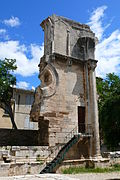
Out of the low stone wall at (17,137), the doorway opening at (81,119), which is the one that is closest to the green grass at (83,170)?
the doorway opening at (81,119)

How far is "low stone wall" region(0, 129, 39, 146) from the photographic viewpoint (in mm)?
14469

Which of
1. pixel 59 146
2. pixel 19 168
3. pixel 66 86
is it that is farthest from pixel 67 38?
pixel 19 168

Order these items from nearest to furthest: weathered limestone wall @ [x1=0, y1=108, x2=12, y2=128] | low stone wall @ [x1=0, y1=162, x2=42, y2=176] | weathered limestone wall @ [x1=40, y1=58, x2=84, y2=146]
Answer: low stone wall @ [x1=0, y1=162, x2=42, y2=176], weathered limestone wall @ [x1=40, y1=58, x2=84, y2=146], weathered limestone wall @ [x1=0, y1=108, x2=12, y2=128]

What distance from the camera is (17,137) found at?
15070 millimetres

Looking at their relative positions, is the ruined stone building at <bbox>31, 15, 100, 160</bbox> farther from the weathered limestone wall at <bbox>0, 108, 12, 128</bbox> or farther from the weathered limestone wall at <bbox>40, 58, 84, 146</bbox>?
the weathered limestone wall at <bbox>0, 108, 12, 128</bbox>

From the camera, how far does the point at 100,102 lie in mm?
22109

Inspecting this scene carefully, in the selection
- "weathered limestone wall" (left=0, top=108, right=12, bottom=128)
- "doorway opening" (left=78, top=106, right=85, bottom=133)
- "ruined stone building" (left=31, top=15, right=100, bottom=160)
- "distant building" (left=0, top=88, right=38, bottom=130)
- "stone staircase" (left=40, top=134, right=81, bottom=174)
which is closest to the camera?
"stone staircase" (left=40, top=134, right=81, bottom=174)

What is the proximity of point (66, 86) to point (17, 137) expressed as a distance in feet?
20.0

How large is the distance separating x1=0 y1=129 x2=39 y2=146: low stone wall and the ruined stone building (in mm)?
3054

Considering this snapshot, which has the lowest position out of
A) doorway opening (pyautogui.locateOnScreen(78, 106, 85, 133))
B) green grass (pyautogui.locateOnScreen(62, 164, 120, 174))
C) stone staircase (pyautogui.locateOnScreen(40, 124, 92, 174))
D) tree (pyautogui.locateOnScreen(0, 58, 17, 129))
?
green grass (pyautogui.locateOnScreen(62, 164, 120, 174))

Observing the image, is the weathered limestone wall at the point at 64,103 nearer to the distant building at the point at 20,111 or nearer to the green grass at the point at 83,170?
the green grass at the point at 83,170

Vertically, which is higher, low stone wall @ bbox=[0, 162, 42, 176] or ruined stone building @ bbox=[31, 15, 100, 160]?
ruined stone building @ bbox=[31, 15, 100, 160]

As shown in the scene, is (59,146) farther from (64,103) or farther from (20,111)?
(20,111)

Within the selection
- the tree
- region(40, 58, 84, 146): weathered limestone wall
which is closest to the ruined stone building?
region(40, 58, 84, 146): weathered limestone wall
